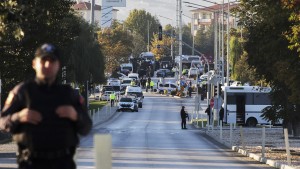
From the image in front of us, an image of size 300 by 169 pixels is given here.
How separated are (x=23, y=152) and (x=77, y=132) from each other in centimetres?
52

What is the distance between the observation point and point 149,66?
171000 millimetres

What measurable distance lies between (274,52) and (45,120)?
2321 centimetres

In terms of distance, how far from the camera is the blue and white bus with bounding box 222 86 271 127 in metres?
69.4

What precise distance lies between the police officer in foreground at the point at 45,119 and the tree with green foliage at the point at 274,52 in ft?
63.5

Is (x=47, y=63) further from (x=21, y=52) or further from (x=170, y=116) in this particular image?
(x=170, y=116)

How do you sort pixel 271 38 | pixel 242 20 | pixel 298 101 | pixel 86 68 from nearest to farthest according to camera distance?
pixel 298 101
pixel 271 38
pixel 242 20
pixel 86 68

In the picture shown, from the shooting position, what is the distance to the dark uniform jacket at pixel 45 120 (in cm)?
863

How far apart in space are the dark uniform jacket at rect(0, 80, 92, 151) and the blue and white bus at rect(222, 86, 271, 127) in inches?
2390

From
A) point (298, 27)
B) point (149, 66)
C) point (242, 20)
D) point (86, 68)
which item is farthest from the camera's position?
point (149, 66)

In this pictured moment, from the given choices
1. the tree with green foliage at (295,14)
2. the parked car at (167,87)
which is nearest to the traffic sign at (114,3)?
the parked car at (167,87)

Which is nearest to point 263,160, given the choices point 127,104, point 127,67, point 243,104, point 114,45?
point 243,104

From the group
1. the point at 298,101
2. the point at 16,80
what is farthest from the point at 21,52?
the point at 298,101

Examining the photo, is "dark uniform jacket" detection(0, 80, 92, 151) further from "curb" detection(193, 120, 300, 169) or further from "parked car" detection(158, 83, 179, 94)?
"parked car" detection(158, 83, 179, 94)

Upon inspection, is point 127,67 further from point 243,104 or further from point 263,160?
point 263,160
